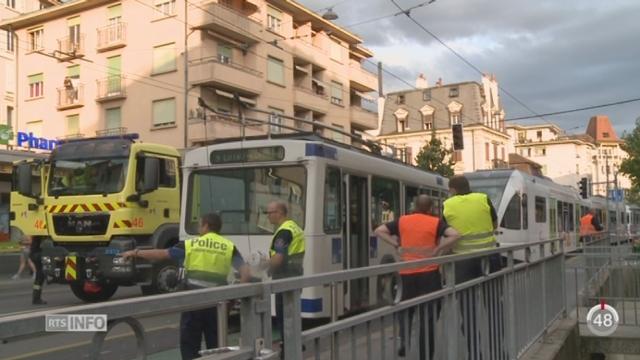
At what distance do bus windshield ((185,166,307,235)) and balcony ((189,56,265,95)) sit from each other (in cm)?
2492

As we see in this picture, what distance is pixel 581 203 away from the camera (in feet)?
114

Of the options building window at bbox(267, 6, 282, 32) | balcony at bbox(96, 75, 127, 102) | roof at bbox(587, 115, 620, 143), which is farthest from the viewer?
roof at bbox(587, 115, 620, 143)

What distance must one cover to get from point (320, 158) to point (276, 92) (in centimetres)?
3088

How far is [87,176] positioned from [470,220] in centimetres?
787

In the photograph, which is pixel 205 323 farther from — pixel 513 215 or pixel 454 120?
pixel 454 120

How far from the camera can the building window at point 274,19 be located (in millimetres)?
41094

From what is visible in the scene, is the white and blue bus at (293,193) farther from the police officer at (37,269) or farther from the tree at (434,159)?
the tree at (434,159)

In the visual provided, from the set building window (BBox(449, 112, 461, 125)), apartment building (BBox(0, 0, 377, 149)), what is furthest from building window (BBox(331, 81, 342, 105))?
building window (BBox(449, 112, 461, 125))

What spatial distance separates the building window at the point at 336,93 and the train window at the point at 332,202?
3668 cm

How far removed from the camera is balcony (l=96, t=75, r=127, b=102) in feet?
127

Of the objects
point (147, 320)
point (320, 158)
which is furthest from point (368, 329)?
point (320, 158)

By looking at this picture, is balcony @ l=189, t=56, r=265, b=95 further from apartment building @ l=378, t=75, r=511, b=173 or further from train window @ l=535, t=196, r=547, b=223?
apartment building @ l=378, t=75, r=511, b=173

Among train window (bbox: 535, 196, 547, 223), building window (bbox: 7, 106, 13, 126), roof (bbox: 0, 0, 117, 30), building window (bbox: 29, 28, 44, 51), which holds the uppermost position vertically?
roof (bbox: 0, 0, 117, 30)

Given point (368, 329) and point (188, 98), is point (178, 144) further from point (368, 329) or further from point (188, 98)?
point (368, 329)
